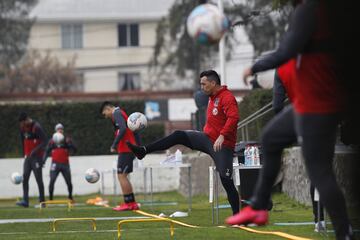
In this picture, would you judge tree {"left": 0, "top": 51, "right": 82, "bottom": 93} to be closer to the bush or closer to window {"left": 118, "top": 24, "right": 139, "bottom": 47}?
window {"left": 118, "top": 24, "right": 139, "bottom": 47}

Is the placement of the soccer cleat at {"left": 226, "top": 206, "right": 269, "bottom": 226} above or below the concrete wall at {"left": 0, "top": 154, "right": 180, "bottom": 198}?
below

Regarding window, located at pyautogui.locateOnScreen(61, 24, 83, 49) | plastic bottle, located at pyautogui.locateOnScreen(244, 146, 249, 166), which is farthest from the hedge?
window, located at pyautogui.locateOnScreen(61, 24, 83, 49)

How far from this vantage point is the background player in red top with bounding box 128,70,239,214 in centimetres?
1305

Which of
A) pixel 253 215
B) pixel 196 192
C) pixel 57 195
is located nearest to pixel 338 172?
pixel 253 215

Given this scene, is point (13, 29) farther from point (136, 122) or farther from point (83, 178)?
point (136, 122)

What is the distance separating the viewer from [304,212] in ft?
54.0

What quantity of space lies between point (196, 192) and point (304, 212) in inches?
→ 415

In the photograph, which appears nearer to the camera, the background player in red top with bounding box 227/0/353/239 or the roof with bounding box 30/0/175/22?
the background player in red top with bounding box 227/0/353/239

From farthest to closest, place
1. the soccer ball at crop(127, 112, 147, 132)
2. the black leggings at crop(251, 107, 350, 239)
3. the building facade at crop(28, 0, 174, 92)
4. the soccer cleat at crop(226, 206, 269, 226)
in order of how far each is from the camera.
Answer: the building facade at crop(28, 0, 174, 92), the soccer ball at crop(127, 112, 147, 132), the soccer cleat at crop(226, 206, 269, 226), the black leggings at crop(251, 107, 350, 239)

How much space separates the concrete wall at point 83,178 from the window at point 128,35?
3620 cm

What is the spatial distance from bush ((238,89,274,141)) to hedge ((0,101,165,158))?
17.4 meters

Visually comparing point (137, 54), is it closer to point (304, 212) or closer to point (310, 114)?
point (304, 212)

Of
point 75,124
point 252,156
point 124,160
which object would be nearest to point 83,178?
point 75,124

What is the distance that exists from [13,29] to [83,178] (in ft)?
88.8
